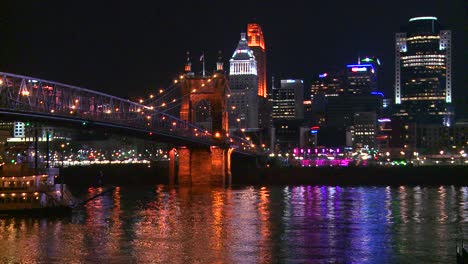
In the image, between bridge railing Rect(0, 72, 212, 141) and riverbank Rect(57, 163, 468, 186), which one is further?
riverbank Rect(57, 163, 468, 186)

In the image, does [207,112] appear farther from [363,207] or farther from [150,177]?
[363,207]

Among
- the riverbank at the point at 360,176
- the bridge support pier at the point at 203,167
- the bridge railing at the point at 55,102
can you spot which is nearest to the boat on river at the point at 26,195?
the bridge railing at the point at 55,102

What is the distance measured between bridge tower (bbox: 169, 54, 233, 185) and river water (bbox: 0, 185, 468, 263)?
136ft

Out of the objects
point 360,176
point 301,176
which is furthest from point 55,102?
point 360,176

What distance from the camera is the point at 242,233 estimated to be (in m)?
43.9

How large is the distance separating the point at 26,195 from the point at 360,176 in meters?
70.5

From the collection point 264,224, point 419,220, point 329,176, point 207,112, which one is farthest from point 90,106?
point 207,112

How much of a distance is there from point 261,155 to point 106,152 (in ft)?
165

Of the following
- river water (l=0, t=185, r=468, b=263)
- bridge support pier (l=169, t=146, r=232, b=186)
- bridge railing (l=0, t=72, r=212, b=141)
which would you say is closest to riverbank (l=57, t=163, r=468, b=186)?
bridge support pier (l=169, t=146, r=232, b=186)

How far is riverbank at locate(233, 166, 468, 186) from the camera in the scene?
11375 cm

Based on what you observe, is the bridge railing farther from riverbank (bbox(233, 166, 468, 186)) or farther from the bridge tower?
riverbank (bbox(233, 166, 468, 186))

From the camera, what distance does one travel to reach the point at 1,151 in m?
67.4

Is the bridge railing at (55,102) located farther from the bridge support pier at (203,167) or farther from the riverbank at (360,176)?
the riverbank at (360,176)

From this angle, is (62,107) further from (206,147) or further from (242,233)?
(206,147)
